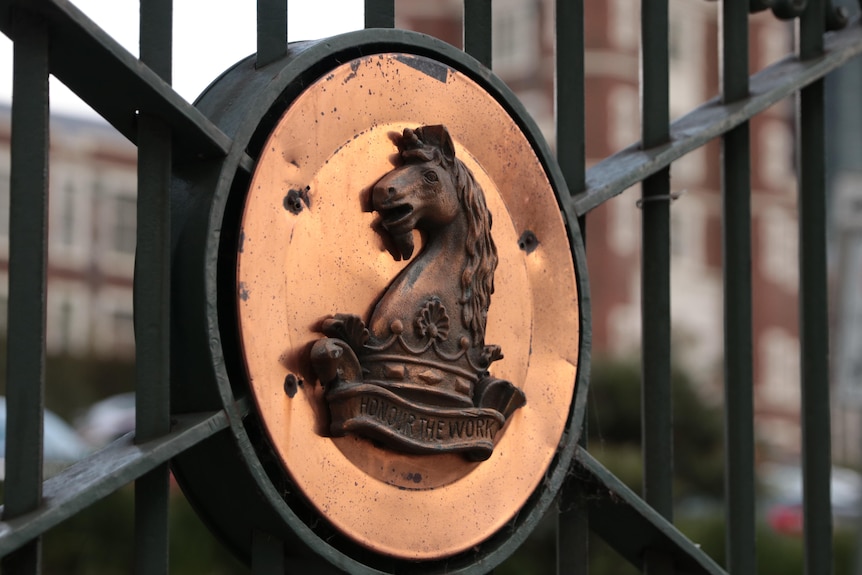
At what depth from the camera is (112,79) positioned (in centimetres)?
172

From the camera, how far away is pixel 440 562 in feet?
6.51

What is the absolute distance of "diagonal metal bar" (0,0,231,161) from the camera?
1635 millimetres

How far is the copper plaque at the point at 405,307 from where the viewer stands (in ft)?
5.87

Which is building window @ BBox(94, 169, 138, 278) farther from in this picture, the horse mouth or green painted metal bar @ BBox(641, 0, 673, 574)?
the horse mouth

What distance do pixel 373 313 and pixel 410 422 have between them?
0.16 meters

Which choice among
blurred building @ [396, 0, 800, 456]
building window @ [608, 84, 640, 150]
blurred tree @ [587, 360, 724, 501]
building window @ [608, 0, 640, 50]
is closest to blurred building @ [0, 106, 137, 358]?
blurred building @ [396, 0, 800, 456]

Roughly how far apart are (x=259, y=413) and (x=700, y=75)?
3109 centimetres

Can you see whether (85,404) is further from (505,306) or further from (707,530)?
(505,306)

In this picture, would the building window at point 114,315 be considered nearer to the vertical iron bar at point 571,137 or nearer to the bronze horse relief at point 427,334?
the vertical iron bar at point 571,137

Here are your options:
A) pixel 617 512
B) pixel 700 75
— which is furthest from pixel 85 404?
pixel 700 75

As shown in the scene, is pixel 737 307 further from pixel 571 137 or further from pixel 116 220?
pixel 116 220

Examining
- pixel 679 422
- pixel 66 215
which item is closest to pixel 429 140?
pixel 679 422

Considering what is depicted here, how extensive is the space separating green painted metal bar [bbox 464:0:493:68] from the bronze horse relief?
28cm

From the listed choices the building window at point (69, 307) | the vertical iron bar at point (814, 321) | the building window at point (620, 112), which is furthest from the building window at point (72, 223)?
the vertical iron bar at point (814, 321)
